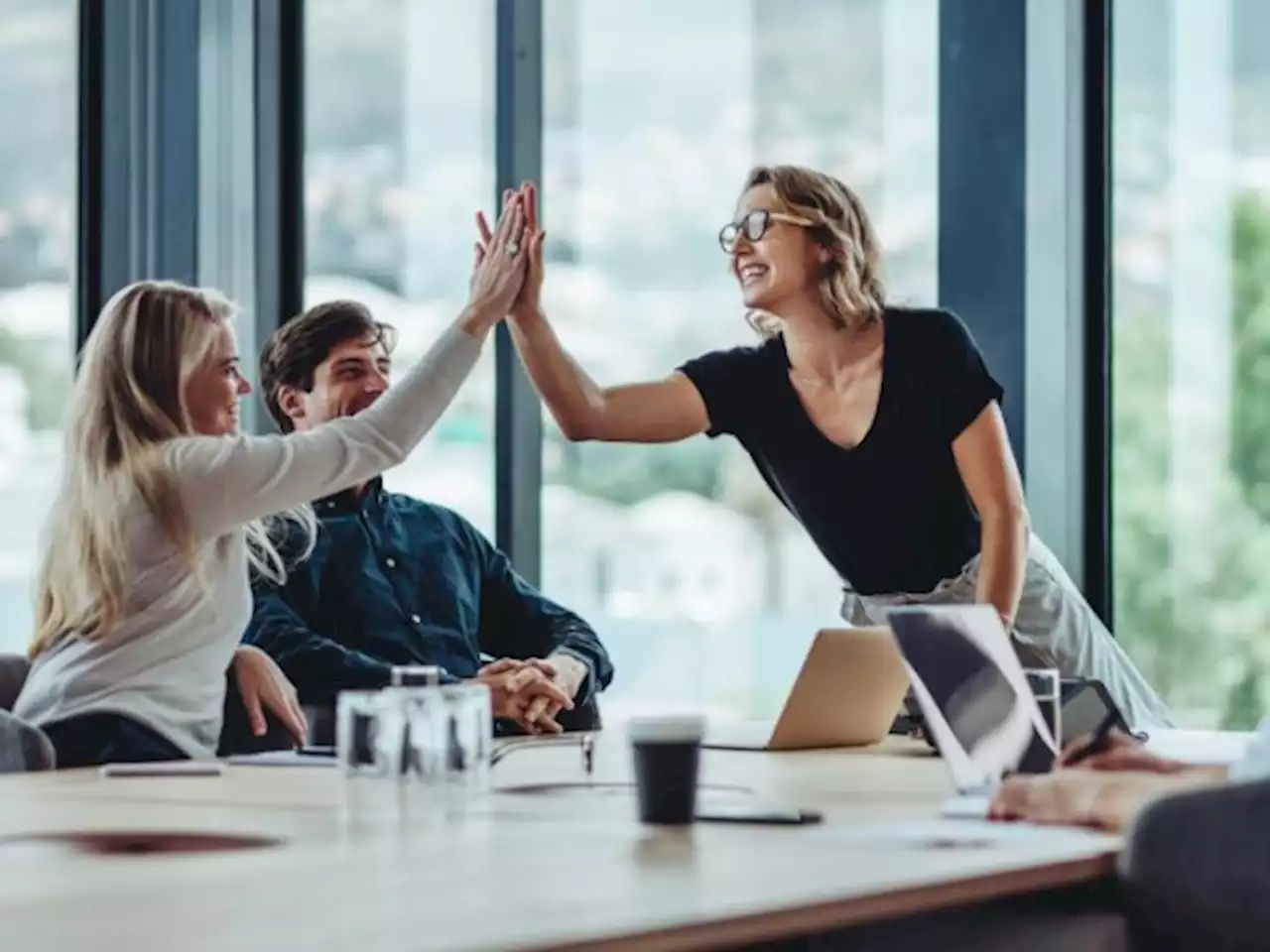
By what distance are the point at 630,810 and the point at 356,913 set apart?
74cm

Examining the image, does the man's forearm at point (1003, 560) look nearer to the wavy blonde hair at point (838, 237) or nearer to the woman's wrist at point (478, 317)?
the wavy blonde hair at point (838, 237)

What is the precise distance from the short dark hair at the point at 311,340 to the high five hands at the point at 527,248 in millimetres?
257

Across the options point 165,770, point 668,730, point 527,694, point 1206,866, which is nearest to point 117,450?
point 527,694

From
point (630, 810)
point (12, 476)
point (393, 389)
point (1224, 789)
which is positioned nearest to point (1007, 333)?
point (393, 389)

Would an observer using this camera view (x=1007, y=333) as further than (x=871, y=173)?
No

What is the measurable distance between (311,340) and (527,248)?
447 mm

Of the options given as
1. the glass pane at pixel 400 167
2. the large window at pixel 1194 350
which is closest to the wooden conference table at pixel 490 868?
the large window at pixel 1194 350

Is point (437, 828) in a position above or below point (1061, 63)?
below

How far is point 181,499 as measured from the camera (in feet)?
11.0

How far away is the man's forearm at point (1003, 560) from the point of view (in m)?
3.77

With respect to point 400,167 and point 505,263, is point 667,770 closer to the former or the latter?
point 505,263

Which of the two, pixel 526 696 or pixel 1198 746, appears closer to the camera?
pixel 1198 746

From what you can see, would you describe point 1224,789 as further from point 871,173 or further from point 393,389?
point 871,173

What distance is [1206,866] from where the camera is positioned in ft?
5.32
